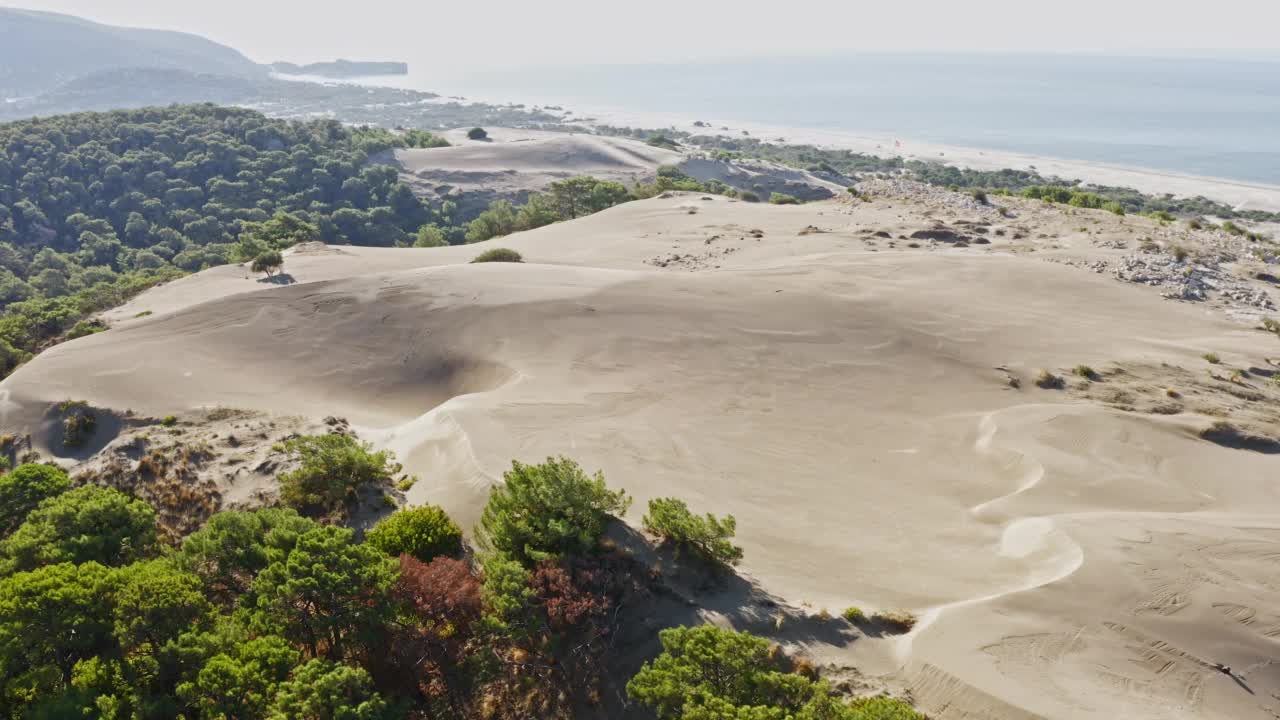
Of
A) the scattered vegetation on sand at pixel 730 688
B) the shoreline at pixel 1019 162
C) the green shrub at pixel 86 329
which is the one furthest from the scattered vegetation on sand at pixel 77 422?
the shoreline at pixel 1019 162

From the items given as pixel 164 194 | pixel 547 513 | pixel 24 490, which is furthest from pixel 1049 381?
pixel 164 194

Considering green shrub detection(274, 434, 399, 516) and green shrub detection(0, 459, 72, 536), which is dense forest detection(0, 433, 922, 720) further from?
green shrub detection(0, 459, 72, 536)

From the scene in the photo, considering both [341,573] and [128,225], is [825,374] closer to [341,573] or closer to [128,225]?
[341,573]

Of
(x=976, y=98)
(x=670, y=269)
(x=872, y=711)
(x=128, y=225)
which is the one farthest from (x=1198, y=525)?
(x=976, y=98)

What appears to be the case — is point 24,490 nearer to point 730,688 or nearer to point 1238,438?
point 730,688

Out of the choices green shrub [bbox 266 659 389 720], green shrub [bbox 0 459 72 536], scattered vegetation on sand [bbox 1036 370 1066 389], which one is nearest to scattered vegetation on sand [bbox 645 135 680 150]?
scattered vegetation on sand [bbox 1036 370 1066 389]
